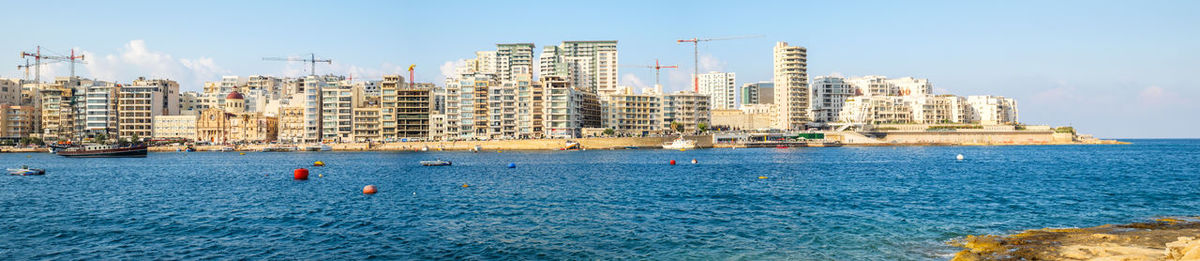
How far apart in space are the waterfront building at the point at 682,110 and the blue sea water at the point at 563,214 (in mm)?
121655

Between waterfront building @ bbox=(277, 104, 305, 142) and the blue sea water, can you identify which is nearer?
the blue sea water

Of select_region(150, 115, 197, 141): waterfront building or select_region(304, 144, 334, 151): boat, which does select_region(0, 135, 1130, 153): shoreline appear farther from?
select_region(150, 115, 197, 141): waterfront building

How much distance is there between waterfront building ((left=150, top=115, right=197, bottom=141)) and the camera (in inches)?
7559

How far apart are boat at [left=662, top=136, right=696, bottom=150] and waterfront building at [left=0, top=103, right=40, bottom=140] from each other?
148491 millimetres

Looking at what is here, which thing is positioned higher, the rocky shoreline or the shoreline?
the shoreline

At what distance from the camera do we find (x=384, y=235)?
33.0 m

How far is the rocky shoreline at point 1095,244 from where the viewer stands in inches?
952

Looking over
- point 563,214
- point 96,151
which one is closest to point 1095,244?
point 563,214

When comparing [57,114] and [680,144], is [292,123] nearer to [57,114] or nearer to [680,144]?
[57,114]

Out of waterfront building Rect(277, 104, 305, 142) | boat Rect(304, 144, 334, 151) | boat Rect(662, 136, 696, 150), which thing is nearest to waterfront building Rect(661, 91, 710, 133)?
boat Rect(662, 136, 696, 150)

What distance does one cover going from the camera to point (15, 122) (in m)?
189

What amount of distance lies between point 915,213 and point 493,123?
142m

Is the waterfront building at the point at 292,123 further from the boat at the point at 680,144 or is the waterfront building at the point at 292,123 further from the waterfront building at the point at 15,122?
the boat at the point at 680,144

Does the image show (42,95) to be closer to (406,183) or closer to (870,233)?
(406,183)
